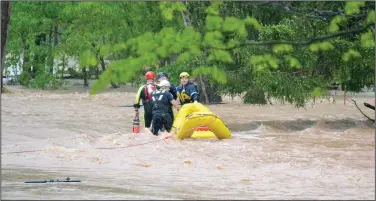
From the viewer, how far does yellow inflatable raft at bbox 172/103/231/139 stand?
856 inches

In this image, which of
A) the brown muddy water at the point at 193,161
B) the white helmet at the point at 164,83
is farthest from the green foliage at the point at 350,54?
the white helmet at the point at 164,83

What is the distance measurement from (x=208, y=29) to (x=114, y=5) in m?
41.7

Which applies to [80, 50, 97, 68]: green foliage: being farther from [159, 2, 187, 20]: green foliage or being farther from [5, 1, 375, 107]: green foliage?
[159, 2, 187, 20]: green foliage

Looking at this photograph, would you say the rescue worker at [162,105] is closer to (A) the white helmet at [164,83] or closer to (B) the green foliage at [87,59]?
(A) the white helmet at [164,83]

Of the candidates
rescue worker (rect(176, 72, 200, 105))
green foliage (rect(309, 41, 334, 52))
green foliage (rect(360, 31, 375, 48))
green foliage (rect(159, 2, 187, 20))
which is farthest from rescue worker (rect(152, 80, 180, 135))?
green foliage (rect(360, 31, 375, 48))

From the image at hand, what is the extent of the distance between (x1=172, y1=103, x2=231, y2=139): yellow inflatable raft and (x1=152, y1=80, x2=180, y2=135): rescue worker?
246 millimetres

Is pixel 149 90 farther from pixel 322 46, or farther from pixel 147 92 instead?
pixel 322 46

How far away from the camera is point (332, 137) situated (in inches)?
990

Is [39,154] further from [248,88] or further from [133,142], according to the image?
[248,88]

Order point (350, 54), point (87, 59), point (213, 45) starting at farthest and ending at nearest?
point (350, 54)
point (213, 45)
point (87, 59)

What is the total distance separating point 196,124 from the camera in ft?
72.2

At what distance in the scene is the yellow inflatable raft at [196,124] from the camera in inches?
856

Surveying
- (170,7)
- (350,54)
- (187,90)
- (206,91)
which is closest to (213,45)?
(170,7)

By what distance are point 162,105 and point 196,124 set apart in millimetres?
913
